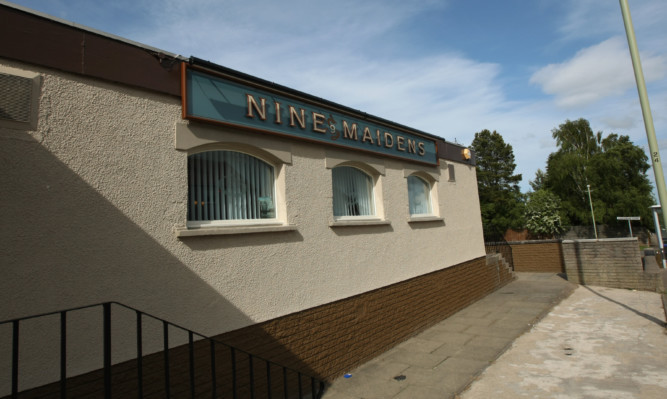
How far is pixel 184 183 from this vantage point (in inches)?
167

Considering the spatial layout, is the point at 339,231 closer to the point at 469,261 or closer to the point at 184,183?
the point at 184,183

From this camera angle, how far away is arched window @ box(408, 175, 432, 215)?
8.57 metres

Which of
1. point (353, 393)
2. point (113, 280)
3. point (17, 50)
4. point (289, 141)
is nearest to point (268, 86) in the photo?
point (289, 141)

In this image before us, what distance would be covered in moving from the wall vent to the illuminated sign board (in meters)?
1.36

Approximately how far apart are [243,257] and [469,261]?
722cm

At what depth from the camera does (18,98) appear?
3.22m

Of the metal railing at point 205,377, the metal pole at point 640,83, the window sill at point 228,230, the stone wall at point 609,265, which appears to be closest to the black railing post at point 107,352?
the metal railing at point 205,377

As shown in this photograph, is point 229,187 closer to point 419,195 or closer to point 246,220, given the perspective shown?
point 246,220

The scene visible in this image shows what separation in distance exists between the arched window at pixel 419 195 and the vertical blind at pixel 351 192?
1.58 m

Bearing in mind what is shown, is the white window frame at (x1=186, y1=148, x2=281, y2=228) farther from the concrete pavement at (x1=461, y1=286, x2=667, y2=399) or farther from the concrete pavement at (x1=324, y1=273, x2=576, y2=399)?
the concrete pavement at (x1=461, y1=286, x2=667, y2=399)

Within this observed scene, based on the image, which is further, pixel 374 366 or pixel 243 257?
pixel 374 366

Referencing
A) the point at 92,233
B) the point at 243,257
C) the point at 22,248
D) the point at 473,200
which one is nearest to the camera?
the point at 22,248

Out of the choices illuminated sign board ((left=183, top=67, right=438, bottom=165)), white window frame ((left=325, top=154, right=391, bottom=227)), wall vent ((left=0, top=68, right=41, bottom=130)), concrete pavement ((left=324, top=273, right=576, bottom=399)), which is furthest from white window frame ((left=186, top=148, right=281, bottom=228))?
concrete pavement ((left=324, top=273, right=576, bottom=399))

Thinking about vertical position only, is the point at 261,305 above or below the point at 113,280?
below
